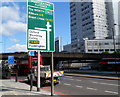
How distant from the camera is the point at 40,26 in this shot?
1105 cm

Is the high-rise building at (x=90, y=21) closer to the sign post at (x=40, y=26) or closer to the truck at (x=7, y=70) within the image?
the truck at (x=7, y=70)

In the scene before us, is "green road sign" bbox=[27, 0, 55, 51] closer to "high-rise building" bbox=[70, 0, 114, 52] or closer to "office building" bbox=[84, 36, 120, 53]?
"office building" bbox=[84, 36, 120, 53]

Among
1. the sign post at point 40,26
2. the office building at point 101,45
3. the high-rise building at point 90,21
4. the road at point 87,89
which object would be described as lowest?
the road at point 87,89

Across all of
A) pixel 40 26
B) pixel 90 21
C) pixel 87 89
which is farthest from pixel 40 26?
pixel 90 21

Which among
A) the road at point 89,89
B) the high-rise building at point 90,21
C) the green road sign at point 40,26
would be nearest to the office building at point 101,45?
the high-rise building at point 90,21

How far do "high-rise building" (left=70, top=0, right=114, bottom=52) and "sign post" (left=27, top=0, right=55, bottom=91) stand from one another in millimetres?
102211

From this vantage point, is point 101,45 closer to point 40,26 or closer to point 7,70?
point 7,70

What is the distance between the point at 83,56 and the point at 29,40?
45.7 m

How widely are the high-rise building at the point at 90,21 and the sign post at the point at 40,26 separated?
102m

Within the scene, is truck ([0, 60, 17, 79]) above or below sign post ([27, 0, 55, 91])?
below

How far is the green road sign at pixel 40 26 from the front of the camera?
10.8m

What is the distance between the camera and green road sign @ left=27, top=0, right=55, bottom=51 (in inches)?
425

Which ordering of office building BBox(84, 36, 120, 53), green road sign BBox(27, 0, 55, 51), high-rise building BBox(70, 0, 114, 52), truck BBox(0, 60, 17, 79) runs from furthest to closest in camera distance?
1. high-rise building BBox(70, 0, 114, 52)
2. office building BBox(84, 36, 120, 53)
3. truck BBox(0, 60, 17, 79)
4. green road sign BBox(27, 0, 55, 51)

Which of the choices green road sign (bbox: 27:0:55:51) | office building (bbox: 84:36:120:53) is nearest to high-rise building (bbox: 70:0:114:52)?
office building (bbox: 84:36:120:53)
